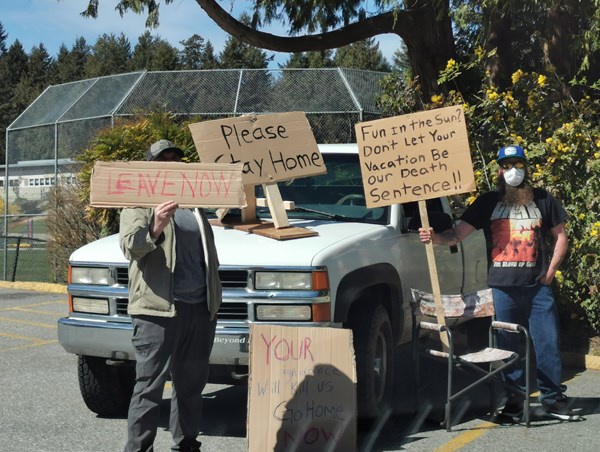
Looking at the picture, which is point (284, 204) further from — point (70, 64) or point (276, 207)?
point (70, 64)

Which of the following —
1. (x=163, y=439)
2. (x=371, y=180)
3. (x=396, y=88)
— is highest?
(x=396, y=88)

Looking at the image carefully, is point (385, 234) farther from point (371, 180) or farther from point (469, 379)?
point (469, 379)

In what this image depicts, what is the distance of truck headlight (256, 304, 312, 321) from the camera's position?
562 cm

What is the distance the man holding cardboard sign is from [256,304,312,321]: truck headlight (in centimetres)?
54

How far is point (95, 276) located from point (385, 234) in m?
1.99

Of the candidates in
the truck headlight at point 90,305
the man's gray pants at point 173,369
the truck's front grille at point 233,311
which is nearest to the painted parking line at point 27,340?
the truck headlight at point 90,305

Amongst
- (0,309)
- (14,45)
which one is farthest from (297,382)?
(14,45)

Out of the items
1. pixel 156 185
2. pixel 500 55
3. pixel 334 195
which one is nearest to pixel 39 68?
pixel 500 55

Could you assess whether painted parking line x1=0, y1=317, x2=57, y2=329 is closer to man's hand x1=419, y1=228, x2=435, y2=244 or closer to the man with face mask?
man's hand x1=419, y1=228, x2=435, y2=244

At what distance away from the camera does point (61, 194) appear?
15523 mm

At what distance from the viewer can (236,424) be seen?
21.1ft

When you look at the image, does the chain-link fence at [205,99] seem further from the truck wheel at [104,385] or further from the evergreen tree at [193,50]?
the evergreen tree at [193,50]

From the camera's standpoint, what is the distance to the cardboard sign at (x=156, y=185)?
4.71m

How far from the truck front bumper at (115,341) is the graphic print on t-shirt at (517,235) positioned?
1.93m
